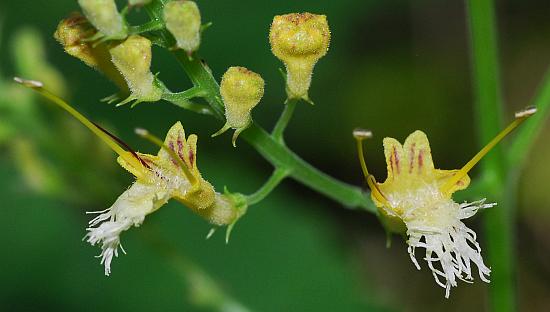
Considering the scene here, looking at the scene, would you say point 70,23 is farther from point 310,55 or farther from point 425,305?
point 425,305

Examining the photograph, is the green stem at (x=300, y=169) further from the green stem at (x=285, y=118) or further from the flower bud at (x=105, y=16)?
the flower bud at (x=105, y=16)

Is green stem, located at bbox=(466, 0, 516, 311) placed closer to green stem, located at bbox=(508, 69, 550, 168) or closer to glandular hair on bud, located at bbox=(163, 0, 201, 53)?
green stem, located at bbox=(508, 69, 550, 168)

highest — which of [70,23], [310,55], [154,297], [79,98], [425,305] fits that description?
[70,23]

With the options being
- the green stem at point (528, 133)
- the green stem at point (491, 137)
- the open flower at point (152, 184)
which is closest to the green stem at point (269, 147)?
the open flower at point (152, 184)

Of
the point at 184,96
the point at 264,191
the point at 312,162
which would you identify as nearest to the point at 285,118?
the point at 264,191

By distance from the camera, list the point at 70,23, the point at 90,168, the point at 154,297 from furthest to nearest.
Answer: the point at 154,297
the point at 90,168
the point at 70,23

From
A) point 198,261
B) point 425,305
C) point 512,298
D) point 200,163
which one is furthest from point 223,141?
point 512,298

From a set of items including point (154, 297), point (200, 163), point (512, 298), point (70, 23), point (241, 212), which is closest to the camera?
point (70, 23)
